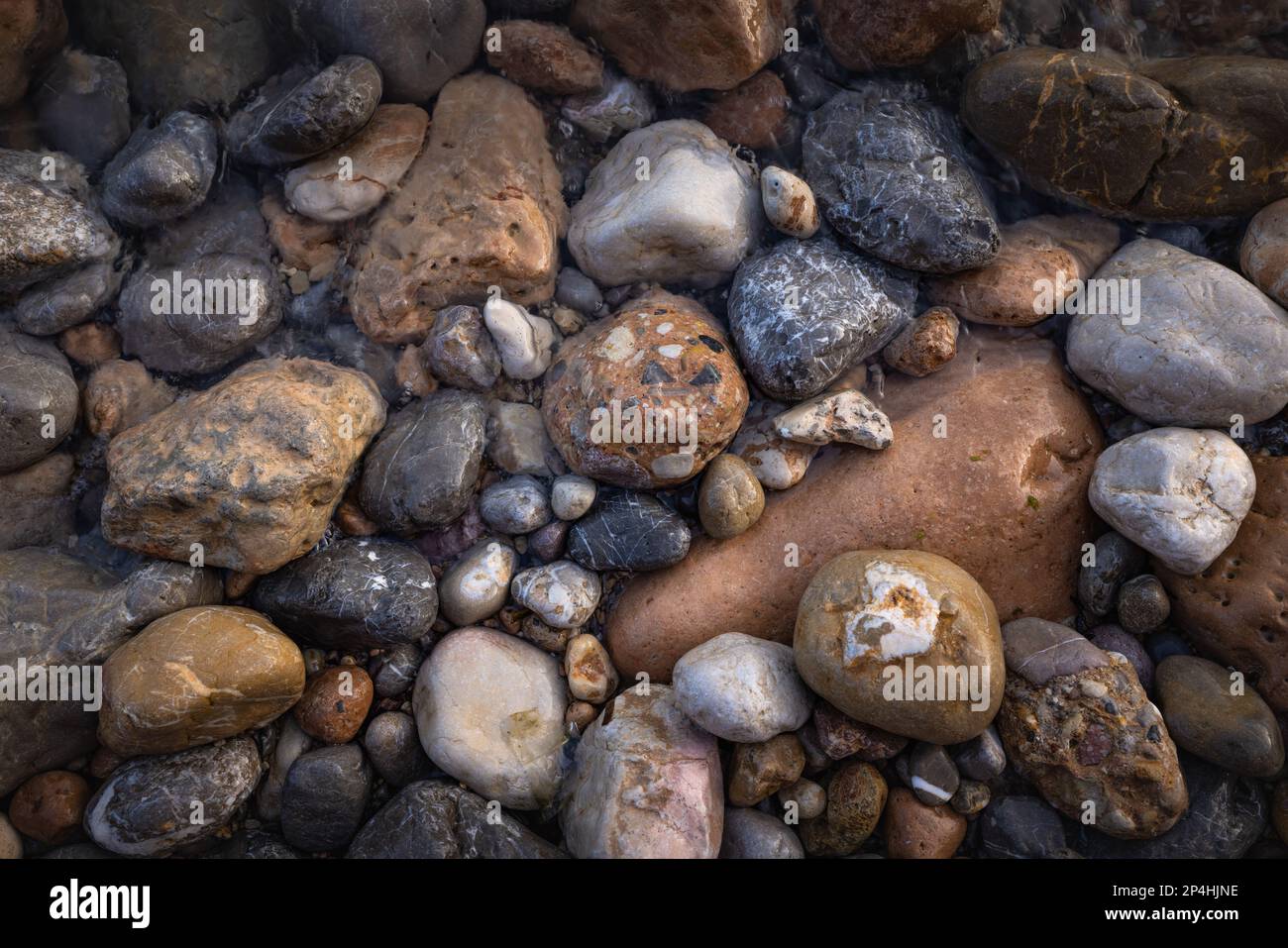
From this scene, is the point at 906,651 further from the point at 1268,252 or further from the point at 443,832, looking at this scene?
the point at 1268,252

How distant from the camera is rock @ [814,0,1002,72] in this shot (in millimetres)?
4375

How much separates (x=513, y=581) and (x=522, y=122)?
2.82 metres

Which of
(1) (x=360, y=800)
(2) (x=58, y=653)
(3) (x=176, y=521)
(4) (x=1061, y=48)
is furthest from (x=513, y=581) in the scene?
(4) (x=1061, y=48)

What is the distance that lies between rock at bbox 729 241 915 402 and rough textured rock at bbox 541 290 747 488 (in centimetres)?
20

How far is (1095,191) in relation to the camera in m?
4.42

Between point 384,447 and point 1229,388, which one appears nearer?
point 1229,388

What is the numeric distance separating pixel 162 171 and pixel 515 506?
2758 mm

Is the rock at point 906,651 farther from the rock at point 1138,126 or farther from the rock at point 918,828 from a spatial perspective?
the rock at point 1138,126

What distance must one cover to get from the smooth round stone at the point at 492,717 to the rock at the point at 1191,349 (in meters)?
3.55

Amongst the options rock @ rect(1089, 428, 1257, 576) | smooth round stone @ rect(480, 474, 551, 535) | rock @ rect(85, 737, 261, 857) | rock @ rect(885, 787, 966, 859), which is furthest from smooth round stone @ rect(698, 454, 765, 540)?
rock @ rect(85, 737, 261, 857)

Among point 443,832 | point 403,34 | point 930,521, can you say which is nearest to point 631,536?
point 930,521

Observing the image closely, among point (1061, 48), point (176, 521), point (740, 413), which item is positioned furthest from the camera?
point (1061, 48)

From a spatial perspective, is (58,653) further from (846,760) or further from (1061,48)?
(1061,48)

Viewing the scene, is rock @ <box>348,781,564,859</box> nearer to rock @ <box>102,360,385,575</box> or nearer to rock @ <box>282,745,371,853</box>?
rock @ <box>282,745,371,853</box>
